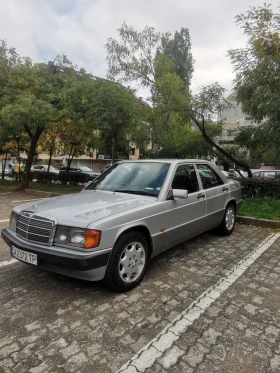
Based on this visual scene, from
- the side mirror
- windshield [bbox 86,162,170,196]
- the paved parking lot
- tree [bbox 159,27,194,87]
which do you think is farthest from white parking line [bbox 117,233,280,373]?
tree [bbox 159,27,194,87]

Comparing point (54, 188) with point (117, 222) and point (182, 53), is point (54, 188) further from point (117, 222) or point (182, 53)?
point (182, 53)

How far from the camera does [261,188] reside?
8758mm

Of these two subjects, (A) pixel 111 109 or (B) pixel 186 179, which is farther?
(A) pixel 111 109

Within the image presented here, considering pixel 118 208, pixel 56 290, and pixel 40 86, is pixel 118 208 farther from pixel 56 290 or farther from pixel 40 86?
pixel 40 86

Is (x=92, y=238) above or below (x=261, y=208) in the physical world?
above

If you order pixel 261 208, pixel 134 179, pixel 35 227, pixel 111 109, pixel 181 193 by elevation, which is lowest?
pixel 261 208

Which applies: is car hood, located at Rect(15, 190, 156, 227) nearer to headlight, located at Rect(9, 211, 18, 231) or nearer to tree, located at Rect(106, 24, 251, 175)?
headlight, located at Rect(9, 211, 18, 231)

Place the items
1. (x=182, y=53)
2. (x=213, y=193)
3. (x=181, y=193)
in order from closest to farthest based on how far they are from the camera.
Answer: (x=181, y=193) → (x=213, y=193) → (x=182, y=53)

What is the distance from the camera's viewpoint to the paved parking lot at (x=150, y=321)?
2041 mm

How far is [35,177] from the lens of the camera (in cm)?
1916

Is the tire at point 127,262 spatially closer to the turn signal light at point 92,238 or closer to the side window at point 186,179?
the turn signal light at point 92,238

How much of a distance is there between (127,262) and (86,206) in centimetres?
83

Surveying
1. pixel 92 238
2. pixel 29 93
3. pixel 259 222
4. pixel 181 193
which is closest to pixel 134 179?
pixel 181 193

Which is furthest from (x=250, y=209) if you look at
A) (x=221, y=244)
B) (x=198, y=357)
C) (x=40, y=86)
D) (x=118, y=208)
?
(x=40, y=86)
